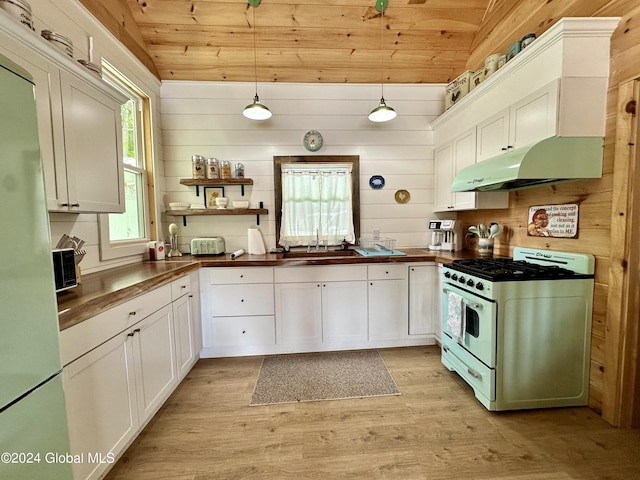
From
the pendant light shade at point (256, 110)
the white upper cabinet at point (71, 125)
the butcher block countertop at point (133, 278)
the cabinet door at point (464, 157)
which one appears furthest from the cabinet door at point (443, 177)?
the white upper cabinet at point (71, 125)

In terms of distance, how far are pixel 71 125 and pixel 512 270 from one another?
2.88 m

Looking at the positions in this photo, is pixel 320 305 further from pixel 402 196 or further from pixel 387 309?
pixel 402 196

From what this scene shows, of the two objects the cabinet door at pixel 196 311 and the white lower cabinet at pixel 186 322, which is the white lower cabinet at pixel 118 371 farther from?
the cabinet door at pixel 196 311

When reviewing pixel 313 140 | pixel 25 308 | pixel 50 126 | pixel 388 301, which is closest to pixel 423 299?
pixel 388 301

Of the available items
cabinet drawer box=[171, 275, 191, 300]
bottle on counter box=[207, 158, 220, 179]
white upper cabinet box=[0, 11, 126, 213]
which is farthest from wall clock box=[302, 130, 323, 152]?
cabinet drawer box=[171, 275, 191, 300]

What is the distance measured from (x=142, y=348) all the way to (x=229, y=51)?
9.46 feet

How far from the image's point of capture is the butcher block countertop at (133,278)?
120 centimetres

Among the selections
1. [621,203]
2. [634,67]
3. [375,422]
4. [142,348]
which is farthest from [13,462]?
[634,67]

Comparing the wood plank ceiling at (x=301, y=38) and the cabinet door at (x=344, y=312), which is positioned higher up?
the wood plank ceiling at (x=301, y=38)

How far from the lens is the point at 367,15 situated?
8.43 feet

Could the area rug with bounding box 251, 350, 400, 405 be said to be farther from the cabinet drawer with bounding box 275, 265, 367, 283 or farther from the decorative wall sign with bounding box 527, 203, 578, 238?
the decorative wall sign with bounding box 527, 203, 578, 238

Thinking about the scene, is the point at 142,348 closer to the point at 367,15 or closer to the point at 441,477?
the point at 441,477

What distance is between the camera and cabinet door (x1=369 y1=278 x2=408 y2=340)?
2680 millimetres

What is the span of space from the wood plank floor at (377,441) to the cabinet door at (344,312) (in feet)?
2.39
